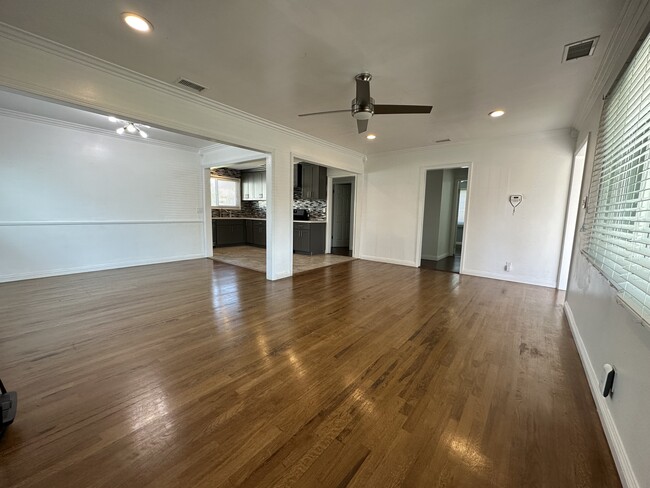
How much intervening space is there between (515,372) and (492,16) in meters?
2.62

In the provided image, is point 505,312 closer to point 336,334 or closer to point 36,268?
point 336,334

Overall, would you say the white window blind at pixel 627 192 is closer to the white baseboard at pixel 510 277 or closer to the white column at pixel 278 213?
the white baseboard at pixel 510 277

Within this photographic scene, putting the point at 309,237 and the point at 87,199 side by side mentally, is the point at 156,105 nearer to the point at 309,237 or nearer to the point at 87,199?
the point at 87,199

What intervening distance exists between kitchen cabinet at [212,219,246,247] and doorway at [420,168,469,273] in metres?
5.65

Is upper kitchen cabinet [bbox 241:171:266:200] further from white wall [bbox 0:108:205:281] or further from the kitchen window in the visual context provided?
white wall [bbox 0:108:205:281]

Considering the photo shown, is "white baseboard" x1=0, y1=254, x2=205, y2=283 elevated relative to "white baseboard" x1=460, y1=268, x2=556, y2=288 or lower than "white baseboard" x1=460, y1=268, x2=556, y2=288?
lower

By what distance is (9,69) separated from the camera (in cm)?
210

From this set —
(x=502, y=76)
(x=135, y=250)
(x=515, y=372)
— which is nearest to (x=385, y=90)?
(x=502, y=76)

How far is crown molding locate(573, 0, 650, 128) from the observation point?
1.67 meters

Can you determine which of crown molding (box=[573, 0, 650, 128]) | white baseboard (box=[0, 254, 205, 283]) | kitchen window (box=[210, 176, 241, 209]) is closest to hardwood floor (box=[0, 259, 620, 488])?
white baseboard (box=[0, 254, 205, 283])

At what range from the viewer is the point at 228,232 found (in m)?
8.37

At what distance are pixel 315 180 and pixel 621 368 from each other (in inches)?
259

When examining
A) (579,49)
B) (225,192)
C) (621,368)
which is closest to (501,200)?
(579,49)

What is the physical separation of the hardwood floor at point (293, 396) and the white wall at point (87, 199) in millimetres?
1391
